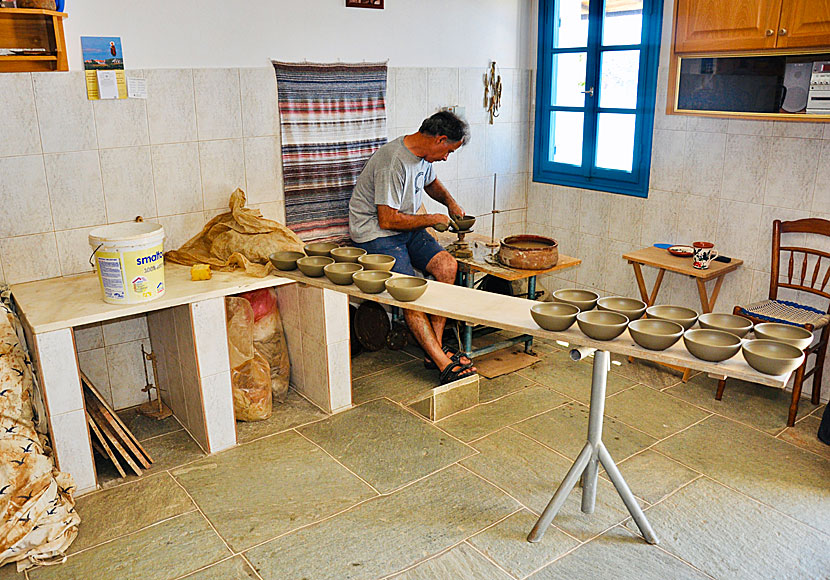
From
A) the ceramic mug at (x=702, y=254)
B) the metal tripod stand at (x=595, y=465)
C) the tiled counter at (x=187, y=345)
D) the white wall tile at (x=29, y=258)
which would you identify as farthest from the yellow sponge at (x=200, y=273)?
the ceramic mug at (x=702, y=254)

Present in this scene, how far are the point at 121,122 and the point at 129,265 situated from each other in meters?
0.92

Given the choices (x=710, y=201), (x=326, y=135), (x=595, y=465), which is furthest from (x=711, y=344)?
(x=326, y=135)

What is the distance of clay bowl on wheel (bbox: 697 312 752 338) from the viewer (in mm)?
2471

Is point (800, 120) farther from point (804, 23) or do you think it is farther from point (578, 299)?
point (578, 299)

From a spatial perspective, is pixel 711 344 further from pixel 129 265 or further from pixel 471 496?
pixel 129 265

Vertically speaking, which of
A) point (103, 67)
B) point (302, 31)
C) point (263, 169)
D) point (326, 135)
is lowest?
point (263, 169)

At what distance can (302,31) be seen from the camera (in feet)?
13.2

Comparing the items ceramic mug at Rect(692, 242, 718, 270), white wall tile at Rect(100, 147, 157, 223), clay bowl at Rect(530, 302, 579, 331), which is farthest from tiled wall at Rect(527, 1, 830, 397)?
white wall tile at Rect(100, 147, 157, 223)

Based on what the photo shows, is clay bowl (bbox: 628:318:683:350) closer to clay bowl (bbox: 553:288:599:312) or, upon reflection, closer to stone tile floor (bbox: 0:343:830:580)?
clay bowl (bbox: 553:288:599:312)

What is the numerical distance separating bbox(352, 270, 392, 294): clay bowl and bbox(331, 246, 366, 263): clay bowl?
0.26 metres

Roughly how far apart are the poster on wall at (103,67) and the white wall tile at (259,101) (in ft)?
2.11

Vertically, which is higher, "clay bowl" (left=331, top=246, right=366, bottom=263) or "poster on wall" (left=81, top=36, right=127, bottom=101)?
"poster on wall" (left=81, top=36, right=127, bottom=101)

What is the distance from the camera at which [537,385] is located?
162 inches

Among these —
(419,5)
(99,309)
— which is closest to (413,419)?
(99,309)
